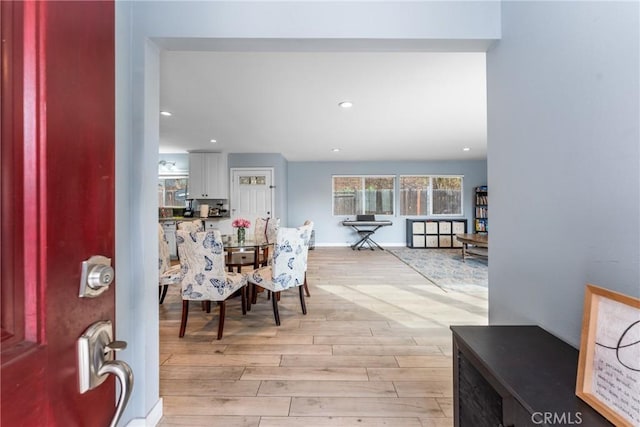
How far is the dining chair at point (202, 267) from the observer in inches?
84.1

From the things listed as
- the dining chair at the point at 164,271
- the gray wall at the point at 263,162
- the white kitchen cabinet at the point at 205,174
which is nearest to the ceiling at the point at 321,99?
the white kitchen cabinet at the point at 205,174

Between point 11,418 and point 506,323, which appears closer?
point 11,418

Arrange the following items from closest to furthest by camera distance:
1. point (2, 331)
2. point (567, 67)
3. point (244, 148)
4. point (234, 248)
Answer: point (2, 331), point (567, 67), point (234, 248), point (244, 148)

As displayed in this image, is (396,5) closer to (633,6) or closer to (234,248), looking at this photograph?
(633,6)

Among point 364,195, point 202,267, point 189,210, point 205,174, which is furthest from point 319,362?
point 364,195

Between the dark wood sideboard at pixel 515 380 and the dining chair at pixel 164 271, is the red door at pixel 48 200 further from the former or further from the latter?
the dining chair at pixel 164 271

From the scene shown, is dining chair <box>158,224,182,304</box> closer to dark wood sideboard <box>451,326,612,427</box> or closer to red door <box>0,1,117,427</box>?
red door <box>0,1,117,427</box>

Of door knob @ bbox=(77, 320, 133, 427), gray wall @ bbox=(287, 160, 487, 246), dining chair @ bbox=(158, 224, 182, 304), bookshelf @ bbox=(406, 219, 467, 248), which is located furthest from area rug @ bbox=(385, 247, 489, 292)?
door knob @ bbox=(77, 320, 133, 427)

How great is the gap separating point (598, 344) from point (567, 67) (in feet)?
2.90

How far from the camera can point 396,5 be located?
53.0 inches

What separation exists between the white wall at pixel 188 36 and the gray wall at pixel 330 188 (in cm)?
582

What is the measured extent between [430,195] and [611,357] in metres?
7.11

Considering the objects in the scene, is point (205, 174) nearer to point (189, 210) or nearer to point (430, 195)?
point (189, 210)

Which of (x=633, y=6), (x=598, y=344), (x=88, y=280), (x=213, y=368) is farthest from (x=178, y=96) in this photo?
(x=598, y=344)
